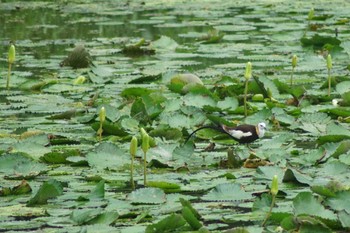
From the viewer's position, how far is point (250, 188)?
12.5 ft

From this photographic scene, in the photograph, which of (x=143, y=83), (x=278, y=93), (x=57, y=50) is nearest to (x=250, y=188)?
(x=278, y=93)

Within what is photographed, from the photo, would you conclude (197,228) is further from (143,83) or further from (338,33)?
(338,33)

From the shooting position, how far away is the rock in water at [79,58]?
266 inches

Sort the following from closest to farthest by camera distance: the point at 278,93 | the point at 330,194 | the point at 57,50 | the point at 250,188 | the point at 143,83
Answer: the point at 330,194 → the point at 250,188 → the point at 278,93 → the point at 143,83 → the point at 57,50

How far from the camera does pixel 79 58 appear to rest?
6801 mm

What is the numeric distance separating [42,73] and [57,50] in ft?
3.62

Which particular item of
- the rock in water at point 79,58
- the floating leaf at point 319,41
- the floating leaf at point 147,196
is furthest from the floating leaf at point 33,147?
the floating leaf at point 319,41

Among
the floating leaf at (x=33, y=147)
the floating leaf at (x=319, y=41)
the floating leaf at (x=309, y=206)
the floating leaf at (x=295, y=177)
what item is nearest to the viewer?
the floating leaf at (x=309, y=206)

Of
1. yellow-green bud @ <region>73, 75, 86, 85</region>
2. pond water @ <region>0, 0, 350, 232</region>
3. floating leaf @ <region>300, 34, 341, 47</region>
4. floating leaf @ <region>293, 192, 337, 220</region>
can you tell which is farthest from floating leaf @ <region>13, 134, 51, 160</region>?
floating leaf @ <region>300, 34, 341, 47</region>

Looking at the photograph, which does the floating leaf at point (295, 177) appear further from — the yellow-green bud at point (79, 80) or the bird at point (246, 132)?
the yellow-green bud at point (79, 80)

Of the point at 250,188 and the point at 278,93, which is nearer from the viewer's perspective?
the point at 250,188

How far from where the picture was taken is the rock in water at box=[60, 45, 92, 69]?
6.75m

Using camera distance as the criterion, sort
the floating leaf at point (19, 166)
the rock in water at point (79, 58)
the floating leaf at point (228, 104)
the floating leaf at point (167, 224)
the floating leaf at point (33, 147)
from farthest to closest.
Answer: the rock in water at point (79, 58)
the floating leaf at point (228, 104)
the floating leaf at point (33, 147)
the floating leaf at point (19, 166)
the floating leaf at point (167, 224)

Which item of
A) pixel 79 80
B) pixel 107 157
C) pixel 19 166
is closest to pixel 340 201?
pixel 107 157
